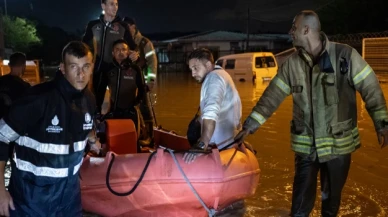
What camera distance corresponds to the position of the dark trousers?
3.44 m

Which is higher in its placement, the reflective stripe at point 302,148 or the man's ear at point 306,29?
the man's ear at point 306,29

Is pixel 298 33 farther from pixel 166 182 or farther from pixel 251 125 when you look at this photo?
pixel 166 182

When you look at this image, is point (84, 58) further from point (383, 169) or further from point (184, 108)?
point (184, 108)

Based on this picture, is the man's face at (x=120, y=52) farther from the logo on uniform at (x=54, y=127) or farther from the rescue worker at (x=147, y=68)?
the logo on uniform at (x=54, y=127)

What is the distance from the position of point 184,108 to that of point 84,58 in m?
9.80

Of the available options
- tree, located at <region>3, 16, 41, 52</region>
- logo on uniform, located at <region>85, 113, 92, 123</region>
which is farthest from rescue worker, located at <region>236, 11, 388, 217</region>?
tree, located at <region>3, 16, 41, 52</region>

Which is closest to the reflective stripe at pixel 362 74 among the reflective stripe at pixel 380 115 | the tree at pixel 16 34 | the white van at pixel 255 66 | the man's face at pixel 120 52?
the reflective stripe at pixel 380 115

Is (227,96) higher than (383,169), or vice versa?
(227,96)

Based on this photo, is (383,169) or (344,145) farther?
(383,169)

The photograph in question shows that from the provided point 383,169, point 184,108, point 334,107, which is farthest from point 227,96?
point 184,108

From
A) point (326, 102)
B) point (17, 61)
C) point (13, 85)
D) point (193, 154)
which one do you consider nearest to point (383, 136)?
point (326, 102)

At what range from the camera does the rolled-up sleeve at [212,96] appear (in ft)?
11.9

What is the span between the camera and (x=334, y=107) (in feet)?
11.0

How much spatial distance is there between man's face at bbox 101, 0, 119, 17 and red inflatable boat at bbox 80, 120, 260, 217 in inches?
86.4
